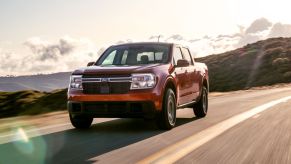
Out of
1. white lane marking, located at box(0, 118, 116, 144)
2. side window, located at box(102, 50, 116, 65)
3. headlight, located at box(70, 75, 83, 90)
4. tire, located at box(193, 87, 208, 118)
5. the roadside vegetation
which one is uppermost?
side window, located at box(102, 50, 116, 65)

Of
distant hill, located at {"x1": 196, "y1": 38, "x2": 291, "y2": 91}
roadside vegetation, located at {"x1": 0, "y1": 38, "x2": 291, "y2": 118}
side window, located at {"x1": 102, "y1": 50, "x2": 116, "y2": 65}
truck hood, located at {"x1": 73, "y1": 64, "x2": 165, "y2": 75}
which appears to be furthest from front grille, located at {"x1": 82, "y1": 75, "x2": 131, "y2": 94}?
distant hill, located at {"x1": 196, "y1": 38, "x2": 291, "y2": 91}

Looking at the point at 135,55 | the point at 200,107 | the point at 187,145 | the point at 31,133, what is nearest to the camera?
the point at 187,145

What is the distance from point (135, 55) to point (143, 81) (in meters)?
1.75

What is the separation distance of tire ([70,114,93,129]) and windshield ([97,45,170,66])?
1342 mm

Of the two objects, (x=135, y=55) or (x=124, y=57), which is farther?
(x=124, y=57)

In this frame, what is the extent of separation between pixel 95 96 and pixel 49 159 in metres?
3.29

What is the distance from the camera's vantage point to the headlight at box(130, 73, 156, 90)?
1002 centimetres

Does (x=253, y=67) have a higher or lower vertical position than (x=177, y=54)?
lower

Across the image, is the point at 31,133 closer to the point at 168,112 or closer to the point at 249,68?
the point at 168,112

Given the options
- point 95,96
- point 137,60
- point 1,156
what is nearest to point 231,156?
point 1,156

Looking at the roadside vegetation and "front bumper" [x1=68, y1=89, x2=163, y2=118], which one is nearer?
"front bumper" [x1=68, y1=89, x2=163, y2=118]

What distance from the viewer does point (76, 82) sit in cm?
1028

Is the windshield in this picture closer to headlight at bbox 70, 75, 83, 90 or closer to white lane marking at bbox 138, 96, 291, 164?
headlight at bbox 70, 75, 83, 90

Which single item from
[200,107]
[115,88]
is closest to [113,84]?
[115,88]
